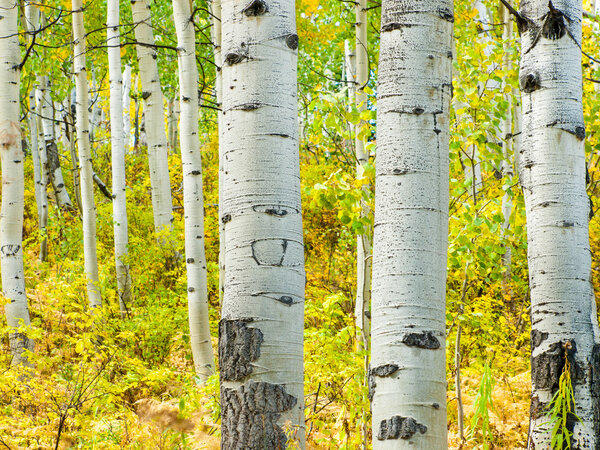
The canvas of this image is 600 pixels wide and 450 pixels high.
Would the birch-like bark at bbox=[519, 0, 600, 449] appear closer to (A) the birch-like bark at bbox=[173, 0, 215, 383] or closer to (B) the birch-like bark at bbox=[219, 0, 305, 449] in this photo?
(B) the birch-like bark at bbox=[219, 0, 305, 449]

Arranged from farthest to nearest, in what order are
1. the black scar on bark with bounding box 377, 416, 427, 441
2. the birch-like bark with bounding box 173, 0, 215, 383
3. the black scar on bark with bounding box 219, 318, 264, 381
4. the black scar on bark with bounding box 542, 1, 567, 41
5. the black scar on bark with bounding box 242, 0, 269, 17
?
the birch-like bark with bounding box 173, 0, 215, 383
the black scar on bark with bounding box 542, 1, 567, 41
the black scar on bark with bounding box 242, 0, 269, 17
the black scar on bark with bounding box 219, 318, 264, 381
the black scar on bark with bounding box 377, 416, 427, 441

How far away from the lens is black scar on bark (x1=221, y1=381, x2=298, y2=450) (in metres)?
1.78

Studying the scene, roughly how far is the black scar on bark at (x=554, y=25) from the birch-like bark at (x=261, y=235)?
1.27 metres

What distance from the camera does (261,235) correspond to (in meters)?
1.84

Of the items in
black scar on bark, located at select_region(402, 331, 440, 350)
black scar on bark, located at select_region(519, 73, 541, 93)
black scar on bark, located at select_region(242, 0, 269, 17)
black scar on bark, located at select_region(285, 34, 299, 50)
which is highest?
black scar on bark, located at select_region(519, 73, 541, 93)

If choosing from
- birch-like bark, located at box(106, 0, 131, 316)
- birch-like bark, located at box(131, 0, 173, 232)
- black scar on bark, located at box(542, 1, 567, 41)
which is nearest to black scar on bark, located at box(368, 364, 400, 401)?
black scar on bark, located at box(542, 1, 567, 41)

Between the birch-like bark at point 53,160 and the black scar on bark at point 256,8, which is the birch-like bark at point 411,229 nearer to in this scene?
the black scar on bark at point 256,8

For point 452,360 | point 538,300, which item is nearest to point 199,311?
point 452,360

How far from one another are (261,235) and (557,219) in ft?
4.45

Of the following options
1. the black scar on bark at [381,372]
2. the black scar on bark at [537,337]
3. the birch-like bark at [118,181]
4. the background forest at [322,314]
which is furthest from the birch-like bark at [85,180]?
the black scar on bark at [381,372]

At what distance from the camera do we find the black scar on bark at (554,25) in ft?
8.25

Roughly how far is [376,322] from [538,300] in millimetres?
982

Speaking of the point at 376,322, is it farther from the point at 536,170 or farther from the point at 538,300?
the point at 536,170

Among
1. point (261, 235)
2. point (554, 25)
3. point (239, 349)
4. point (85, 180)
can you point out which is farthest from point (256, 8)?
point (85, 180)
